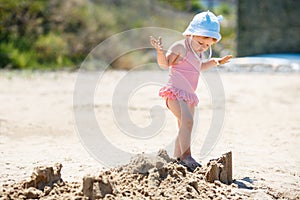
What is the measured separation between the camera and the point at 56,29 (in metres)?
15.5

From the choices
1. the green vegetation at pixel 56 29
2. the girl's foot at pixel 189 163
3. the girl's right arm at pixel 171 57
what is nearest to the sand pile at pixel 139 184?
the girl's foot at pixel 189 163

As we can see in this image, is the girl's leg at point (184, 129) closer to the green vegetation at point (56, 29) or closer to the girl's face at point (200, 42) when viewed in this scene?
the girl's face at point (200, 42)

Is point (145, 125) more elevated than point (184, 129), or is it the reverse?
point (184, 129)

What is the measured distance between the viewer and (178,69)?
4.57 metres

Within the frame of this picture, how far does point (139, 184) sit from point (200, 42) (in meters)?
1.38

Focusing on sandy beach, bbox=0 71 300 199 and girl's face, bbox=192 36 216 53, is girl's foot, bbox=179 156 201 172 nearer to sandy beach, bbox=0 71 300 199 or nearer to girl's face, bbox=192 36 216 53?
sandy beach, bbox=0 71 300 199

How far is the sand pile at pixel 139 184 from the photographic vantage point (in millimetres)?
3529

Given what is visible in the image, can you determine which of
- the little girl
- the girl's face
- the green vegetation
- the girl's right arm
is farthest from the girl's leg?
the green vegetation

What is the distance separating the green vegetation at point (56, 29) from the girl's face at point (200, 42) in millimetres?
9545

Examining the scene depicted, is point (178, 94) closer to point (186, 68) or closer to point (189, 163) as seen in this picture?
point (186, 68)

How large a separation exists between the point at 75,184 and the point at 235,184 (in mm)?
1123

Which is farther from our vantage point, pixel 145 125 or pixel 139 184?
pixel 145 125

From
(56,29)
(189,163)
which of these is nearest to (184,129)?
(189,163)

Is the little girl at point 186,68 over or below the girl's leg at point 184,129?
over
